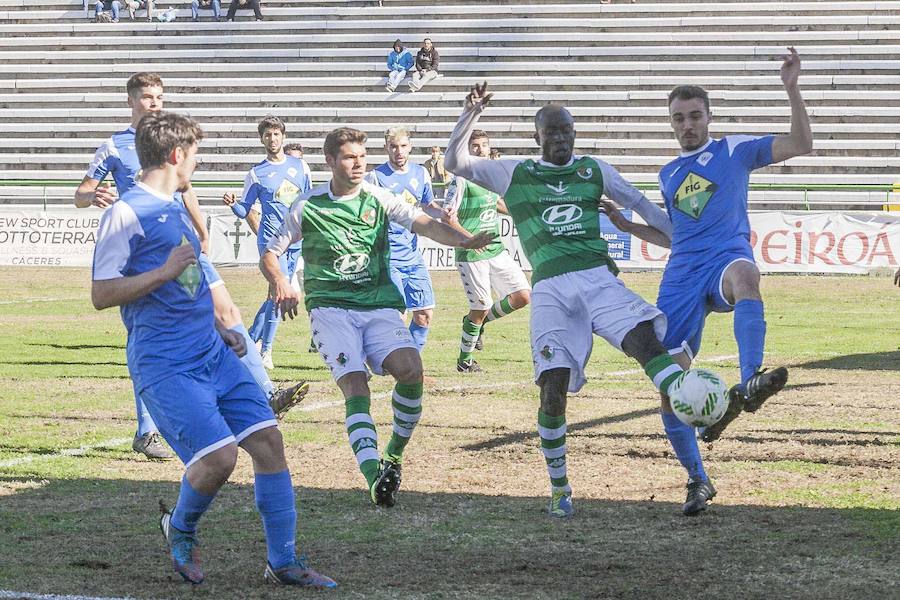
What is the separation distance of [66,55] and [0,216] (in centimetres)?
1053

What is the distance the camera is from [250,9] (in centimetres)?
3691

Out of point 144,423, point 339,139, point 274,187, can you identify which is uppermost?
point 339,139

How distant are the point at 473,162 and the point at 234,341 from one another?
2.16m

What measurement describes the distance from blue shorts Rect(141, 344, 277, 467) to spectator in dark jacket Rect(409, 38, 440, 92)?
28441mm

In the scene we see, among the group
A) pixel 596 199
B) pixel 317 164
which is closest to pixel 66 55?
pixel 317 164

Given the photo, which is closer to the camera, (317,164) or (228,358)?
(228,358)

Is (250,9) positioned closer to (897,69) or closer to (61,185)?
(61,185)

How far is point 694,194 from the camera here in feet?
23.0

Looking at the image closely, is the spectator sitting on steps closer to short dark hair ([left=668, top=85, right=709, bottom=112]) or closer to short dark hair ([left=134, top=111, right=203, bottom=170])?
short dark hair ([left=668, top=85, right=709, bottom=112])

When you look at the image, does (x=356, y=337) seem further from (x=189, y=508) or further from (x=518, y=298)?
(x=518, y=298)

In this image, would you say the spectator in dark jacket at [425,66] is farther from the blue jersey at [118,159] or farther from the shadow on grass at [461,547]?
the shadow on grass at [461,547]

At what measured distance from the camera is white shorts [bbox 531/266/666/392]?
672 centimetres

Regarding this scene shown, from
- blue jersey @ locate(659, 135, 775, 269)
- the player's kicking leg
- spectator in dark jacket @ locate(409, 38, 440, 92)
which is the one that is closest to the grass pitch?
the player's kicking leg

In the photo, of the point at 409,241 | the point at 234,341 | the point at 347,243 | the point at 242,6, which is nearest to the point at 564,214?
the point at 347,243
